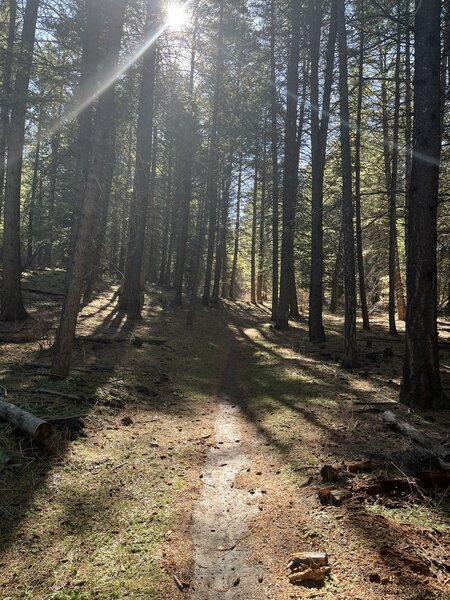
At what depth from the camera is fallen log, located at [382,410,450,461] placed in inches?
207

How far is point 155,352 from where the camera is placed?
12.0 meters

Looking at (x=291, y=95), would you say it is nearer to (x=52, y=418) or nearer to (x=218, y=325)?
(x=218, y=325)

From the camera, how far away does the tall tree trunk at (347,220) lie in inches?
430

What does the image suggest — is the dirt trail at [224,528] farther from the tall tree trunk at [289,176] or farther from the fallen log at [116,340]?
the tall tree trunk at [289,176]

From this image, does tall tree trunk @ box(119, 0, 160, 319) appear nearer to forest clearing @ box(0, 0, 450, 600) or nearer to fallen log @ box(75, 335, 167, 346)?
forest clearing @ box(0, 0, 450, 600)

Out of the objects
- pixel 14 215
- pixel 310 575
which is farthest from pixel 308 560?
pixel 14 215

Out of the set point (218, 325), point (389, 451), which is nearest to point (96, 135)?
point (389, 451)

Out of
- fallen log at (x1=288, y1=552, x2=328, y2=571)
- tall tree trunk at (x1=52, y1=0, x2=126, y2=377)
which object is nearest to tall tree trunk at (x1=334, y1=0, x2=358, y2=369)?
tall tree trunk at (x1=52, y1=0, x2=126, y2=377)

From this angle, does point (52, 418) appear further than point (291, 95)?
No

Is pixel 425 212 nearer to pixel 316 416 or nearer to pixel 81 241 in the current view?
pixel 316 416

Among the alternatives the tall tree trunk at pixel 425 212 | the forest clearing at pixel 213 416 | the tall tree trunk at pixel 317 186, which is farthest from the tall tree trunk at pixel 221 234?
the tall tree trunk at pixel 425 212

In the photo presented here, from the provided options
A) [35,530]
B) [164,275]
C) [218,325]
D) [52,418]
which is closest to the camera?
[35,530]

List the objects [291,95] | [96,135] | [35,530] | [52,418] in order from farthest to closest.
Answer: [291,95] < [96,135] < [52,418] < [35,530]

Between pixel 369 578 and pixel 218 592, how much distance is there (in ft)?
4.18
